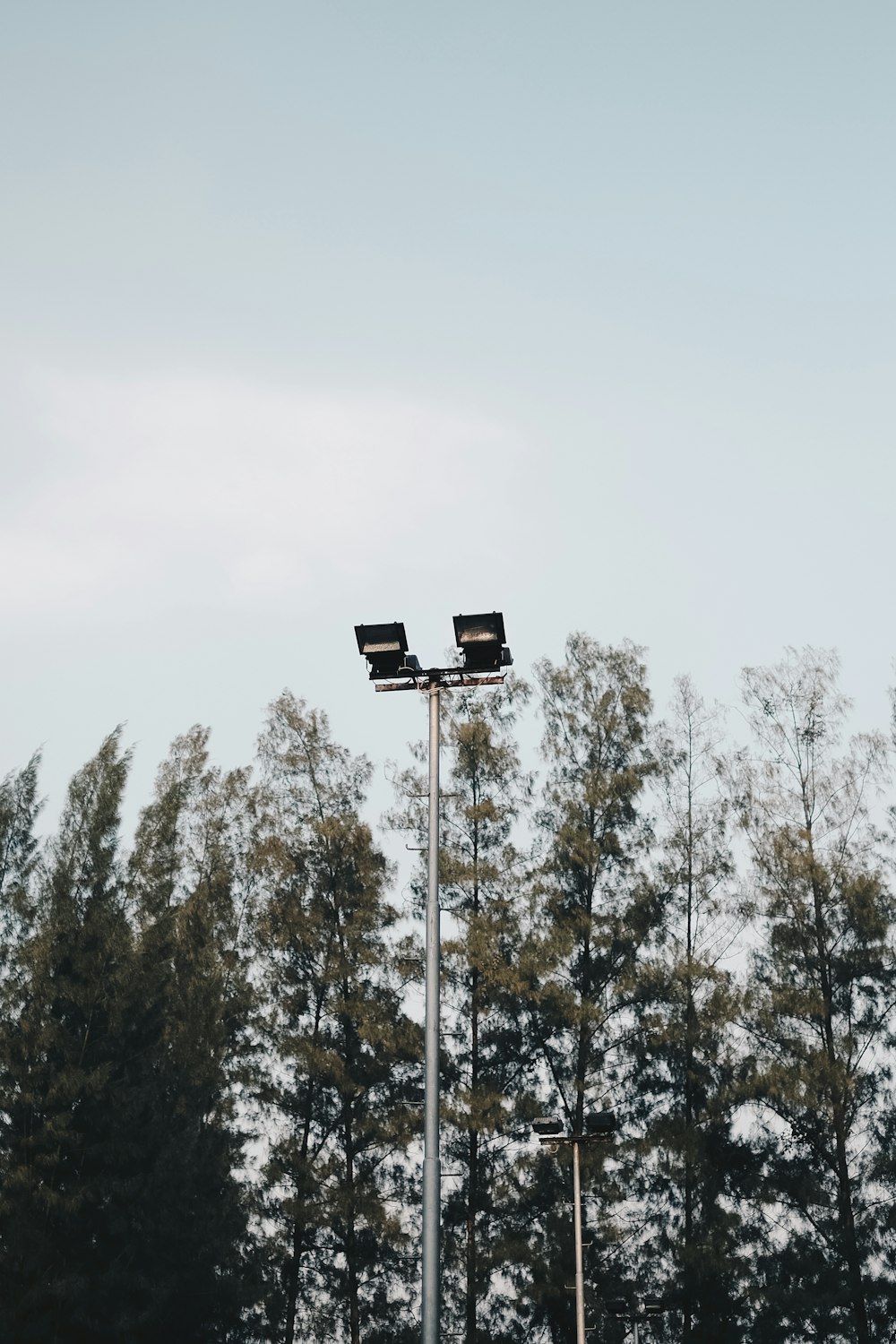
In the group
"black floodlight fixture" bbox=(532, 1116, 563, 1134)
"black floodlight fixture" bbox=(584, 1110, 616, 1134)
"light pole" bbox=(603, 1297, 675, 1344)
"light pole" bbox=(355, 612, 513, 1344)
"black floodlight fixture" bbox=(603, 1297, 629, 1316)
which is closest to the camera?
"light pole" bbox=(355, 612, 513, 1344)

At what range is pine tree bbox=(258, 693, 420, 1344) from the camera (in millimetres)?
31000

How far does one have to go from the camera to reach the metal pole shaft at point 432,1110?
10.2 metres

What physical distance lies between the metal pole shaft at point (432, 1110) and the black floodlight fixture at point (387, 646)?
0.31 meters

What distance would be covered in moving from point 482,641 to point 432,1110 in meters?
4.06

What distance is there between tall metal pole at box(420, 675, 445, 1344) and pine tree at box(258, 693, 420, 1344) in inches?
816

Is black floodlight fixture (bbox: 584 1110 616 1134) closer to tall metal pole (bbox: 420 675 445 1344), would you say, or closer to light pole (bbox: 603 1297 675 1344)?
light pole (bbox: 603 1297 675 1344)

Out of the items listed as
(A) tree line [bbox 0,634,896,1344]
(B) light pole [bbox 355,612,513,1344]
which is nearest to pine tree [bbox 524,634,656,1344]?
(A) tree line [bbox 0,634,896,1344]

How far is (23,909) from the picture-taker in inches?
1329

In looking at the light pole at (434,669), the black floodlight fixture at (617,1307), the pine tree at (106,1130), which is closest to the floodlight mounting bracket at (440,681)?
the light pole at (434,669)

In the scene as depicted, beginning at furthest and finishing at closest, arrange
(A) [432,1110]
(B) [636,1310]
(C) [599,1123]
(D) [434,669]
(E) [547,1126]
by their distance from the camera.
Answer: (B) [636,1310]
(E) [547,1126]
(C) [599,1123]
(D) [434,669]
(A) [432,1110]

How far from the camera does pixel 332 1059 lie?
31953mm

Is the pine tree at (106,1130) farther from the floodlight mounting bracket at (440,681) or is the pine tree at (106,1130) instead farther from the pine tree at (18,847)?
the floodlight mounting bracket at (440,681)

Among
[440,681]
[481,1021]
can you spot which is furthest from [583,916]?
[440,681]

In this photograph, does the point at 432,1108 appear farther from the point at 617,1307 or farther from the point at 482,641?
the point at 617,1307
